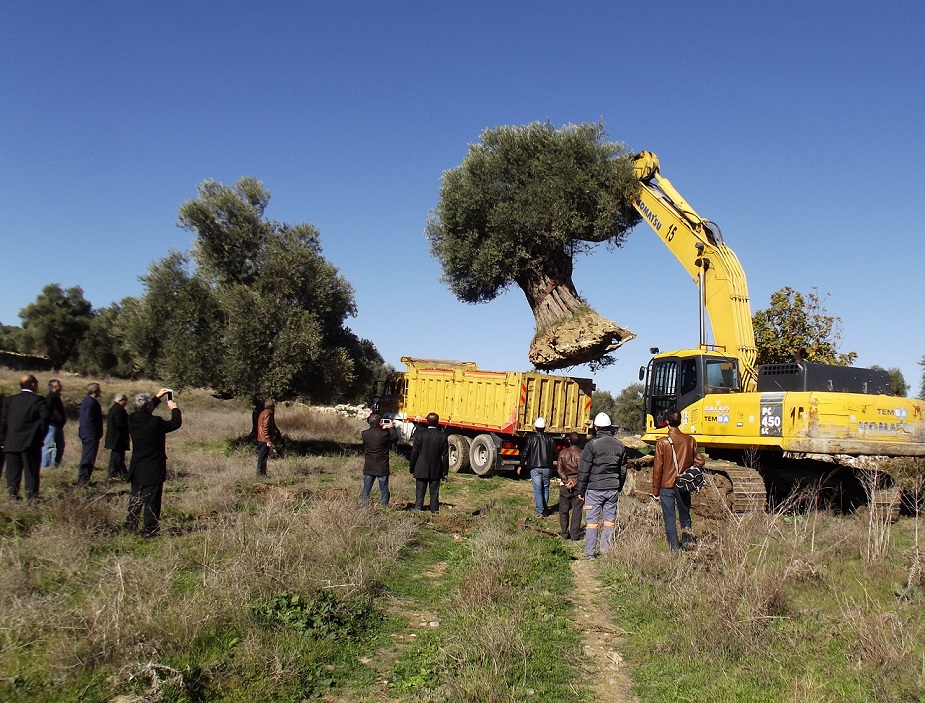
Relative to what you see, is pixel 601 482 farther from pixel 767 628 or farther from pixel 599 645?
pixel 767 628

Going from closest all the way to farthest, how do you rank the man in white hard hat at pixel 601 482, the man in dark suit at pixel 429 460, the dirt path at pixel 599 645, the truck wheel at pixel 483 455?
the dirt path at pixel 599 645
the man in white hard hat at pixel 601 482
the man in dark suit at pixel 429 460
the truck wheel at pixel 483 455

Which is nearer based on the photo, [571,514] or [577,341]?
[571,514]

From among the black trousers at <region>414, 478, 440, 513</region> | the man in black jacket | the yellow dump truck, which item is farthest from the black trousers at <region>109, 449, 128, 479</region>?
the yellow dump truck

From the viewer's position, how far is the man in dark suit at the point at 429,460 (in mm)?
10664

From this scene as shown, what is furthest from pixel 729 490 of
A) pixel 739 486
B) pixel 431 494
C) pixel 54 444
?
pixel 54 444

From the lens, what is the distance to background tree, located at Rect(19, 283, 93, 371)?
44594 millimetres

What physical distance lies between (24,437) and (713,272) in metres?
12.3

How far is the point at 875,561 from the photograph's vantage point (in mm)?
7023

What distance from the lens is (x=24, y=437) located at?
877cm

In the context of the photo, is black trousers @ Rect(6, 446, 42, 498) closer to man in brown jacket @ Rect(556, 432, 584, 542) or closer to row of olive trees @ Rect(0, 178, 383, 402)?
man in brown jacket @ Rect(556, 432, 584, 542)

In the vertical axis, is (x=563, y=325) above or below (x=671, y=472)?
above

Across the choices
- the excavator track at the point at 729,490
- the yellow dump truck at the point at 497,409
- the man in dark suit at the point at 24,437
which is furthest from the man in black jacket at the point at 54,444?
the excavator track at the point at 729,490

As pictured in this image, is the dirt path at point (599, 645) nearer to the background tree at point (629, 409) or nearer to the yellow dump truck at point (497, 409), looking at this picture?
the yellow dump truck at point (497, 409)

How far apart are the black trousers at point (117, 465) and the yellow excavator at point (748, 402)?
32.1ft
